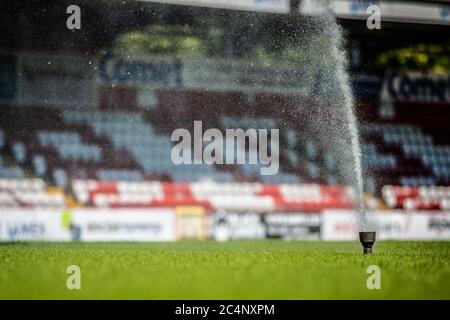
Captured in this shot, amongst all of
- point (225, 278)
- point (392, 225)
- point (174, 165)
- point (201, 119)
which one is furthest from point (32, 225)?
point (225, 278)

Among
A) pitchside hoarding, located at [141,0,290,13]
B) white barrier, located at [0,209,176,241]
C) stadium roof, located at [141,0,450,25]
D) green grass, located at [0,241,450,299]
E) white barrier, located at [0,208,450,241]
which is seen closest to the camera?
green grass, located at [0,241,450,299]

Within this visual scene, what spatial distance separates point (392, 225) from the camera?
60.2 feet

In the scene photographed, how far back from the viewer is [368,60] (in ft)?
73.7

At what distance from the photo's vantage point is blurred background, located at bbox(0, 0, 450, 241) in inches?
683

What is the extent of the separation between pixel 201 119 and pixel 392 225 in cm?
599

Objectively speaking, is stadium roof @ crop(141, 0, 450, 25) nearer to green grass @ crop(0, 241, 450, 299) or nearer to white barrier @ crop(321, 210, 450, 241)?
white barrier @ crop(321, 210, 450, 241)

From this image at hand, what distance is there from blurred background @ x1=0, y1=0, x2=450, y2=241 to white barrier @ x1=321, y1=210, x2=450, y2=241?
4 cm

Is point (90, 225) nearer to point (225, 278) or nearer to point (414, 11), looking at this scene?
point (414, 11)

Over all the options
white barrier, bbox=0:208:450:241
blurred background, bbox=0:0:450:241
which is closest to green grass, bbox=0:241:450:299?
white barrier, bbox=0:208:450:241

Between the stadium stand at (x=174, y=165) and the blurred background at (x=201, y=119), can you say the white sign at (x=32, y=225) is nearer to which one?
the blurred background at (x=201, y=119)

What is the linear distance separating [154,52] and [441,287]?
1507 centimetres

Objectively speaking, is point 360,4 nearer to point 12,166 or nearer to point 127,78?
point 127,78

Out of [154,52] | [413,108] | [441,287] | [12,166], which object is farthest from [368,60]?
[441,287]

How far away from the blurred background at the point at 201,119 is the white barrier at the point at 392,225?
42 mm
